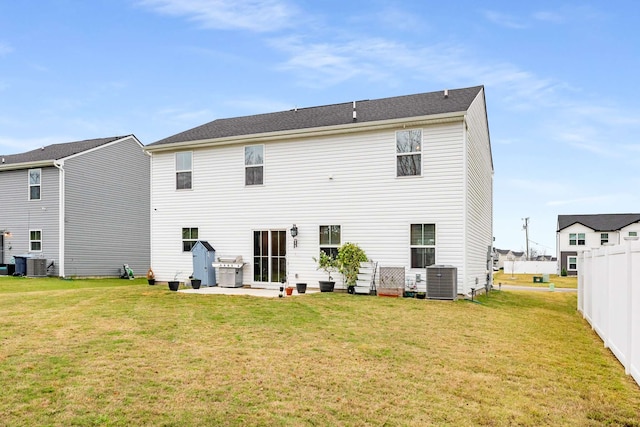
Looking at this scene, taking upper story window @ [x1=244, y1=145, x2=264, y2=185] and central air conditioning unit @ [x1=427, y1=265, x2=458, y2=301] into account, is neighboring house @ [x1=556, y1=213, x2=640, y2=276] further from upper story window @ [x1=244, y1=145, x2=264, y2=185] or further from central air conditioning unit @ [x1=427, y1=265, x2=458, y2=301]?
upper story window @ [x1=244, y1=145, x2=264, y2=185]

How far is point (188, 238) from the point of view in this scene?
17.3 m

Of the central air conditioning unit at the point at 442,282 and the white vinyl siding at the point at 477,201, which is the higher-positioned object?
the white vinyl siding at the point at 477,201

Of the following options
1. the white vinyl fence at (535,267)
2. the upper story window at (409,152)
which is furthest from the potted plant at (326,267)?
the white vinyl fence at (535,267)

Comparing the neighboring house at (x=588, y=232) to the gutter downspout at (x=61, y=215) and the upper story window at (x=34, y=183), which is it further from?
the upper story window at (x=34, y=183)

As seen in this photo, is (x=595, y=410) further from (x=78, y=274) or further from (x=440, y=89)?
(x=78, y=274)

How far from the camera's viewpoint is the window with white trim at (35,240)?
21.4 meters

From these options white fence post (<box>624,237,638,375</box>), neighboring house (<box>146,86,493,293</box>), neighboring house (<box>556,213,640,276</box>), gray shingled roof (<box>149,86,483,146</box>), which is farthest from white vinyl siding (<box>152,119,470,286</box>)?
neighboring house (<box>556,213,640,276</box>)

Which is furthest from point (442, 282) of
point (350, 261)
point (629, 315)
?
point (629, 315)

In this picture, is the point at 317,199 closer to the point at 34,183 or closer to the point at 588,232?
the point at 34,183

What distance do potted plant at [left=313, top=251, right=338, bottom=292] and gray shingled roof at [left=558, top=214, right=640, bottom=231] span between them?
38796 millimetres

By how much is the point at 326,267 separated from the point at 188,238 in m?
6.04

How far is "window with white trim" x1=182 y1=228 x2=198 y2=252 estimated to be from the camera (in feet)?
56.5

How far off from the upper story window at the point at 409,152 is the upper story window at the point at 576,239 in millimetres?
38477

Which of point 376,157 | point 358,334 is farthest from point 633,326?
point 376,157
